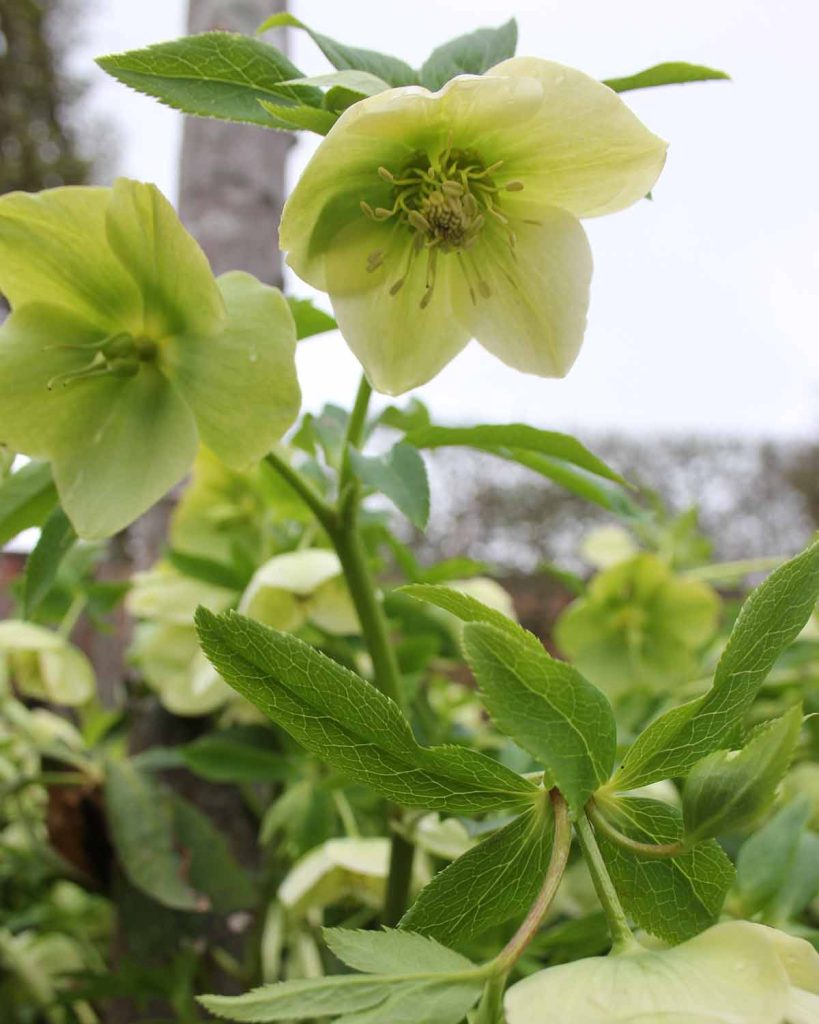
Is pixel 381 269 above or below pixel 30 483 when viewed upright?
above

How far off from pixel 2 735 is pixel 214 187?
0.67 meters

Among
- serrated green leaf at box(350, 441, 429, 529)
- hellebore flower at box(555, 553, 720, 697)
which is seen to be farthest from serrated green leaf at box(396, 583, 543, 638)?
hellebore flower at box(555, 553, 720, 697)

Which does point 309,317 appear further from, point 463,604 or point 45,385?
point 463,604

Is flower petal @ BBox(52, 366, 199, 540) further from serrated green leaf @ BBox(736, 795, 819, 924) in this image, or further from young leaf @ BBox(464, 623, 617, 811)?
serrated green leaf @ BBox(736, 795, 819, 924)

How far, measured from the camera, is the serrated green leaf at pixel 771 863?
53 centimetres

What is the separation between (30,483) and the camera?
1.59 feet

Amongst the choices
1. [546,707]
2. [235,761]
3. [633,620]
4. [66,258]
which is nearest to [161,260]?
[66,258]

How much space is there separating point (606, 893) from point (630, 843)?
0.02 meters

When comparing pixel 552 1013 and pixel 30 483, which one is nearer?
pixel 552 1013

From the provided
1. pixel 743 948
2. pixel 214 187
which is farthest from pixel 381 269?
pixel 214 187

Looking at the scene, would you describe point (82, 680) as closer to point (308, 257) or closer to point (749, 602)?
point (308, 257)

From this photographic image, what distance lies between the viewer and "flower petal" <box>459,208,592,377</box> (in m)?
0.43

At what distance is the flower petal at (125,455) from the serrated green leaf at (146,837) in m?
0.36

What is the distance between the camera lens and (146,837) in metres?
0.74
